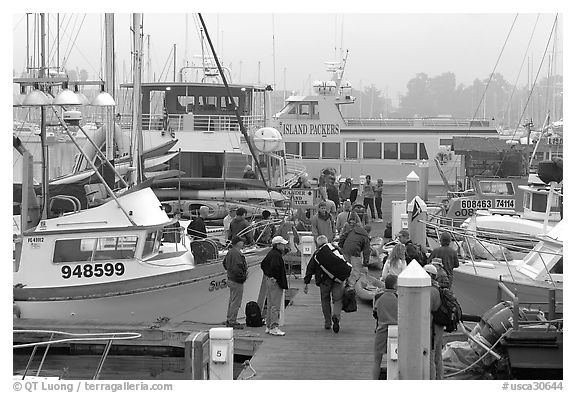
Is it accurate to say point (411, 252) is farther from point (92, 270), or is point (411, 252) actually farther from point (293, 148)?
point (293, 148)

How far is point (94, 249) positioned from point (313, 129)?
90.9ft

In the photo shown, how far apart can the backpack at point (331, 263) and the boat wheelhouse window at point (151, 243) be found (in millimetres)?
2777

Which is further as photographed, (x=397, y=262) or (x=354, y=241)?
(x=354, y=241)

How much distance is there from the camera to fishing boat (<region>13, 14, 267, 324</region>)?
14.9m

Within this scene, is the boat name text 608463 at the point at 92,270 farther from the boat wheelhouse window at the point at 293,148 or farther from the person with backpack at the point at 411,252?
the boat wheelhouse window at the point at 293,148

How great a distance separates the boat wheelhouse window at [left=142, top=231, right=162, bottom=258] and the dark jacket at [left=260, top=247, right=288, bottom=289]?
7.10 feet

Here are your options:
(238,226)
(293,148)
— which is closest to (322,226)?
(238,226)

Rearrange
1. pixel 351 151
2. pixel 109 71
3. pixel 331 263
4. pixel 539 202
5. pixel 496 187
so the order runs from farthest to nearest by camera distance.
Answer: pixel 351 151 < pixel 496 187 < pixel 109 71 < pixel 539 202 < pixel 331 263

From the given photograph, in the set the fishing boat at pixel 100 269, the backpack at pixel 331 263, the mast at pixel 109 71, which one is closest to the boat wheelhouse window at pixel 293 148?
the mast at pixel 109 71

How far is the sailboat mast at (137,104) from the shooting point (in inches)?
705

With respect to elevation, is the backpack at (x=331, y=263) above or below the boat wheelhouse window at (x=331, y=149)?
below

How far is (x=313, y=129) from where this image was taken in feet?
139

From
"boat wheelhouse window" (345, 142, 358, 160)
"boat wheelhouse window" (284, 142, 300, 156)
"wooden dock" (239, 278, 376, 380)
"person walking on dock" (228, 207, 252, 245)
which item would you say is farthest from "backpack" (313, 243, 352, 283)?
"boat wheelhouse window" (345, 142, 358, 160)

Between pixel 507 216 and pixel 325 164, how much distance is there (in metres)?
21.7
